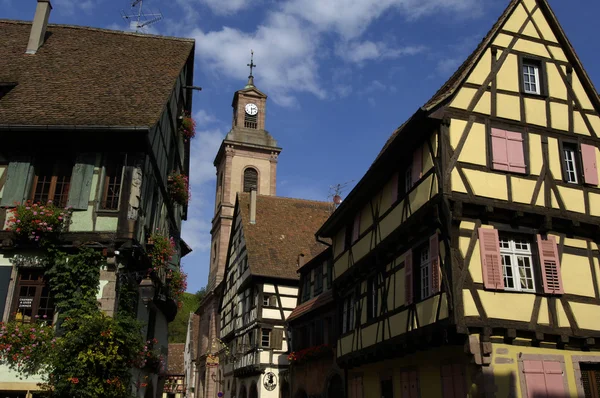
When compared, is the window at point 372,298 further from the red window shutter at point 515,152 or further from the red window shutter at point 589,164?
the red window shutter at point 589,164

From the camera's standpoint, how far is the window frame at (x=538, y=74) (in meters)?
14.4

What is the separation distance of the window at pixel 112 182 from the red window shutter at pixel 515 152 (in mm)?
9134

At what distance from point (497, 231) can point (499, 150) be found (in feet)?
6.58

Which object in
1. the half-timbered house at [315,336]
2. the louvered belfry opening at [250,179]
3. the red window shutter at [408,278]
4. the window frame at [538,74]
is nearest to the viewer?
the red window shutter at [408,278]

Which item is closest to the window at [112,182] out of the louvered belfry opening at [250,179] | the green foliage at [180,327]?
the louvered belfry opening at [250,179]

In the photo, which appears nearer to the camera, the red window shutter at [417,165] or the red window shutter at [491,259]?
the red window shutter at [491,259]

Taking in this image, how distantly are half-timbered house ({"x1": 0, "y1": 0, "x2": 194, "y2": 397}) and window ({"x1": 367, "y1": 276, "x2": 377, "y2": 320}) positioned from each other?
19.7 ft

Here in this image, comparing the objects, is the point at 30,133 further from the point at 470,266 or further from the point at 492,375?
the point at 492,375

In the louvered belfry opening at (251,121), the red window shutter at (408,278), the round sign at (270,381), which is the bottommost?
the round sign at (270,381)

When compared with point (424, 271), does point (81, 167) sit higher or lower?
higher

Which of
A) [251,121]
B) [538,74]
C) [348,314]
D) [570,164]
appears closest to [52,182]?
[348,314]

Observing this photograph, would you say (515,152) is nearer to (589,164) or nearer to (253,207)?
(589,164)

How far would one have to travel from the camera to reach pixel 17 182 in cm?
1409

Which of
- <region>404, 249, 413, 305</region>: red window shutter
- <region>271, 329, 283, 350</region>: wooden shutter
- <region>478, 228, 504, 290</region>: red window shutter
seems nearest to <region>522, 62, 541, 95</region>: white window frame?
<region>478, 228, 504, 290</region>: red window shutter
